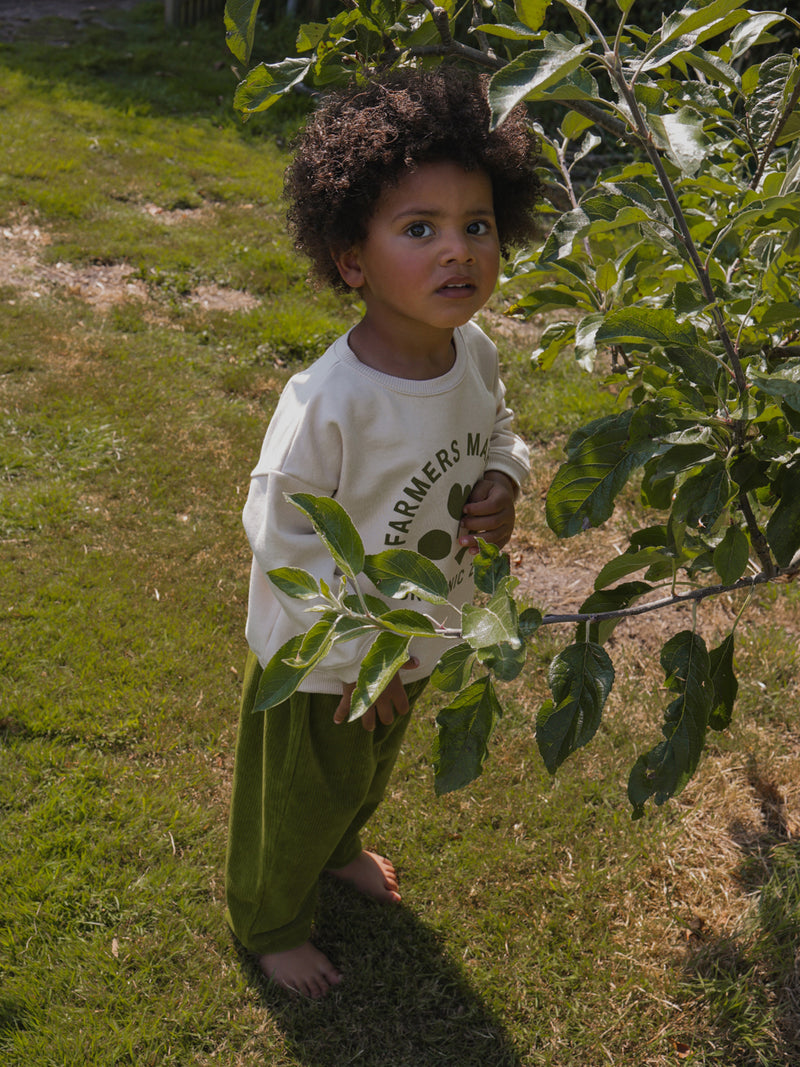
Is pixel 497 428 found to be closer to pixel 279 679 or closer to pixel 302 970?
pixel 279 679

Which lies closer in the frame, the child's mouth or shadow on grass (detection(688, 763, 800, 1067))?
the child's mouth

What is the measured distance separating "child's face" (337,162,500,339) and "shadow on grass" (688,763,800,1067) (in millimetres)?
1618

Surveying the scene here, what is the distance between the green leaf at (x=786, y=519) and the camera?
4.31 ft

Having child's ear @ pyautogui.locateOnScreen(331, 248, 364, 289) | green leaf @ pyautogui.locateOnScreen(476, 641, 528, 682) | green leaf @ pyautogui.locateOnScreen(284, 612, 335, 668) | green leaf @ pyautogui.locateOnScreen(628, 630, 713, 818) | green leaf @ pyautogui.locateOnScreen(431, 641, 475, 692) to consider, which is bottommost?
green leaf @ pyautogui.locateOnScreen(628, 630, 713, 818)

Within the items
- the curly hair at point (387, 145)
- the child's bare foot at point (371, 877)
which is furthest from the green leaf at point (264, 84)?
the child's bare foot at point (371, 877)

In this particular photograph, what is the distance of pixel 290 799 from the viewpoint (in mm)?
2027

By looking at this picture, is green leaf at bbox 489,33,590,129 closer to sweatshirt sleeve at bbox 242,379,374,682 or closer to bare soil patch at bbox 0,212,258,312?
sweatshirt sleeve at bbox 242,379,374,682

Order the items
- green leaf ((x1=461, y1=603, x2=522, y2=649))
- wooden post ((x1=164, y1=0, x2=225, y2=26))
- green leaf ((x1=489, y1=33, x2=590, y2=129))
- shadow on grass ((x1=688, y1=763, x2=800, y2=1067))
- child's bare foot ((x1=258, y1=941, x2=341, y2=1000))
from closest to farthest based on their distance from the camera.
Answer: green leaf ((x1=489, y1=33, x2=590, y2=129)), green leaf ((x1=461, y1=603, x2=522, y2=649)), shadow on grass ((x1=688, y1=763, x2=800, y2=1067)), child's bare foot ((x1=258, y1=941, x2=341, y2=1000)), wooden post ((x1=164, y1=0, x2=225, y2=26))

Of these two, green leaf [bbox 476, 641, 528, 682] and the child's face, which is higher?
the child's face

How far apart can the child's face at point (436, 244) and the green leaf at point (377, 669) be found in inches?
27.3

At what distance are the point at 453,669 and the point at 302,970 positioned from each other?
1393 millimetres

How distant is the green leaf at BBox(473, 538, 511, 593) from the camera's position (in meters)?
1.27

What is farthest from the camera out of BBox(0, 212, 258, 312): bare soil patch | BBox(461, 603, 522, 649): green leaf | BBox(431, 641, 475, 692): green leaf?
BBox(0, 212, 258, 312): bare soil patch

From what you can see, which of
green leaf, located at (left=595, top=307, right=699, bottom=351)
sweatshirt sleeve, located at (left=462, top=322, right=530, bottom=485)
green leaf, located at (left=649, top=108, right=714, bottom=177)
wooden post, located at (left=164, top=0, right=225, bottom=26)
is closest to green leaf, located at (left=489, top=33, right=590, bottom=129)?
green leaf, located at (left=649, top=108, right=714, bottom=177)
